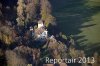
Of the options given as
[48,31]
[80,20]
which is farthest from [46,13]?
[80,20]

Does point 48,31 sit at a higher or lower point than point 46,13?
lower

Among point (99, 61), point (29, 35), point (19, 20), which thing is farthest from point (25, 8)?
point (99, 61)

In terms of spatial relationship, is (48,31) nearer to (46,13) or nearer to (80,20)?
(46,13)

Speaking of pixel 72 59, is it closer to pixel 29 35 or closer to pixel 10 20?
pixel 29 35

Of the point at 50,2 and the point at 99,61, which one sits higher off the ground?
the point at 50,2
